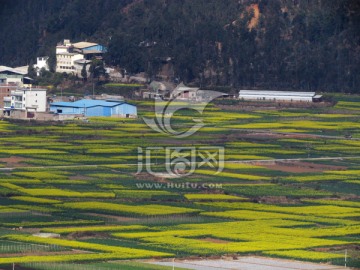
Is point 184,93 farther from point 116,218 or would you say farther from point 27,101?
point 116,218

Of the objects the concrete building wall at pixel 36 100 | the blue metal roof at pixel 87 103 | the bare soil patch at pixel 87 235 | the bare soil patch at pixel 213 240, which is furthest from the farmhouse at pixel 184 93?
the bare soil patch at pixel 213 240

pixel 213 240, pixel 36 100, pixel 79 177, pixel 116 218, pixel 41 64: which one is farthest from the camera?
pixel 41 64

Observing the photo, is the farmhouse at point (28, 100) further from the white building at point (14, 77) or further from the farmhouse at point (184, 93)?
the farmhouse at point (184, 93)

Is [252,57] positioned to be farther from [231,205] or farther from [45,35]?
[231,205]

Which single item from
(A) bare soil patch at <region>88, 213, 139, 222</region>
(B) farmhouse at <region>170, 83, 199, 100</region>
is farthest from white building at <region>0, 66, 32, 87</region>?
(A) bare soil patch at <region>88, 213, 139, 222</region>

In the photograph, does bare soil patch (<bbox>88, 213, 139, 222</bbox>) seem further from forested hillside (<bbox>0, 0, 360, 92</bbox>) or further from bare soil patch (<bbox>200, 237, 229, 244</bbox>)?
forested hillside (<bbox>0, 0, 360, 92</bbox>)

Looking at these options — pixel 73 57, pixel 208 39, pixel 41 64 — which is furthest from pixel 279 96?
pixel 41 64
